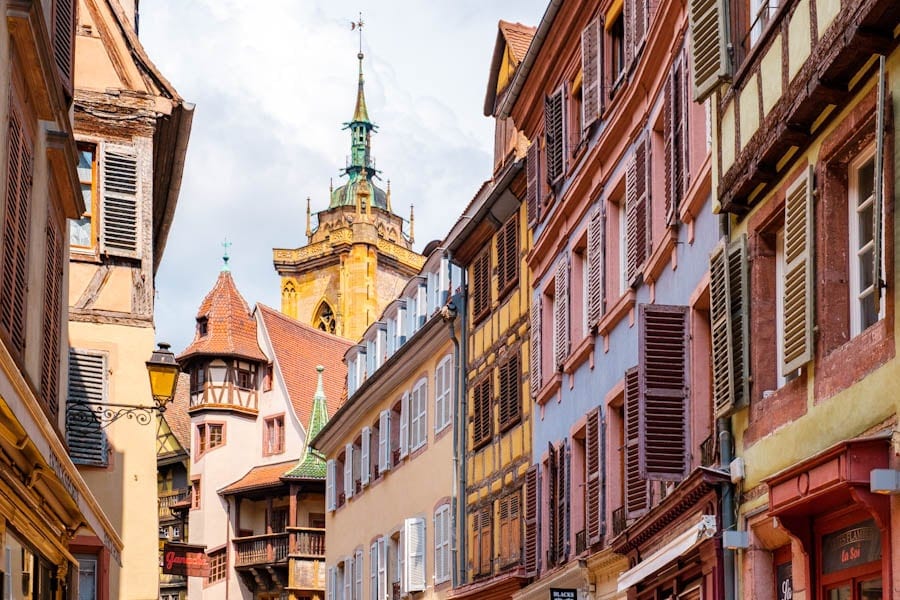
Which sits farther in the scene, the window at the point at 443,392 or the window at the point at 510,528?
the window at the point at 443,392

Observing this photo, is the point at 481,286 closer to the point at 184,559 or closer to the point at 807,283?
the point at 184,559

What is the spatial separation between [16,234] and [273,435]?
165ft

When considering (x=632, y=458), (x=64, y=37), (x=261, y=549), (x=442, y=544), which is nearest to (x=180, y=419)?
(x=261, y=549)

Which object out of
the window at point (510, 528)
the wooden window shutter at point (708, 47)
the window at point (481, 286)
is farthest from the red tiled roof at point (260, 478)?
the wooden window shutter at point (708, 47)

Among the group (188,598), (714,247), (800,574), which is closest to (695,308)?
(714,247)

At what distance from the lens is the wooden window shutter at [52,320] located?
52.7ft

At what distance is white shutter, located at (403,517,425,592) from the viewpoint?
3344cm

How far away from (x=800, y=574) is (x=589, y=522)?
27.9 feet

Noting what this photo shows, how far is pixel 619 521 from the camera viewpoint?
18.3 metres

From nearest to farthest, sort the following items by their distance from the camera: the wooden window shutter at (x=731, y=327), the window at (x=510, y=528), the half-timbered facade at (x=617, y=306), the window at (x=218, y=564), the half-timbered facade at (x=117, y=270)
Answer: the wooden window shutter at (x=731, y=327) → the half-timbered facade at (x=617, y=306) → the half-timbered facade at (x=117, y=270) → the window at (x=510, y=528) → the window at (x=218, y=564)

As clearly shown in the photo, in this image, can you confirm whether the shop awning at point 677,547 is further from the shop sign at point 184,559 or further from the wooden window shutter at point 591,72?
the shop sign at point 184,559

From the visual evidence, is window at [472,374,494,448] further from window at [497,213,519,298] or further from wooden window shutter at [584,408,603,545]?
wooden window shutter at [584,408,603,545]

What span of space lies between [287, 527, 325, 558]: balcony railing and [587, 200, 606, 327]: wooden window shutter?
122 feet

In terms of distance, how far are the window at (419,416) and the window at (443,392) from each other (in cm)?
81
